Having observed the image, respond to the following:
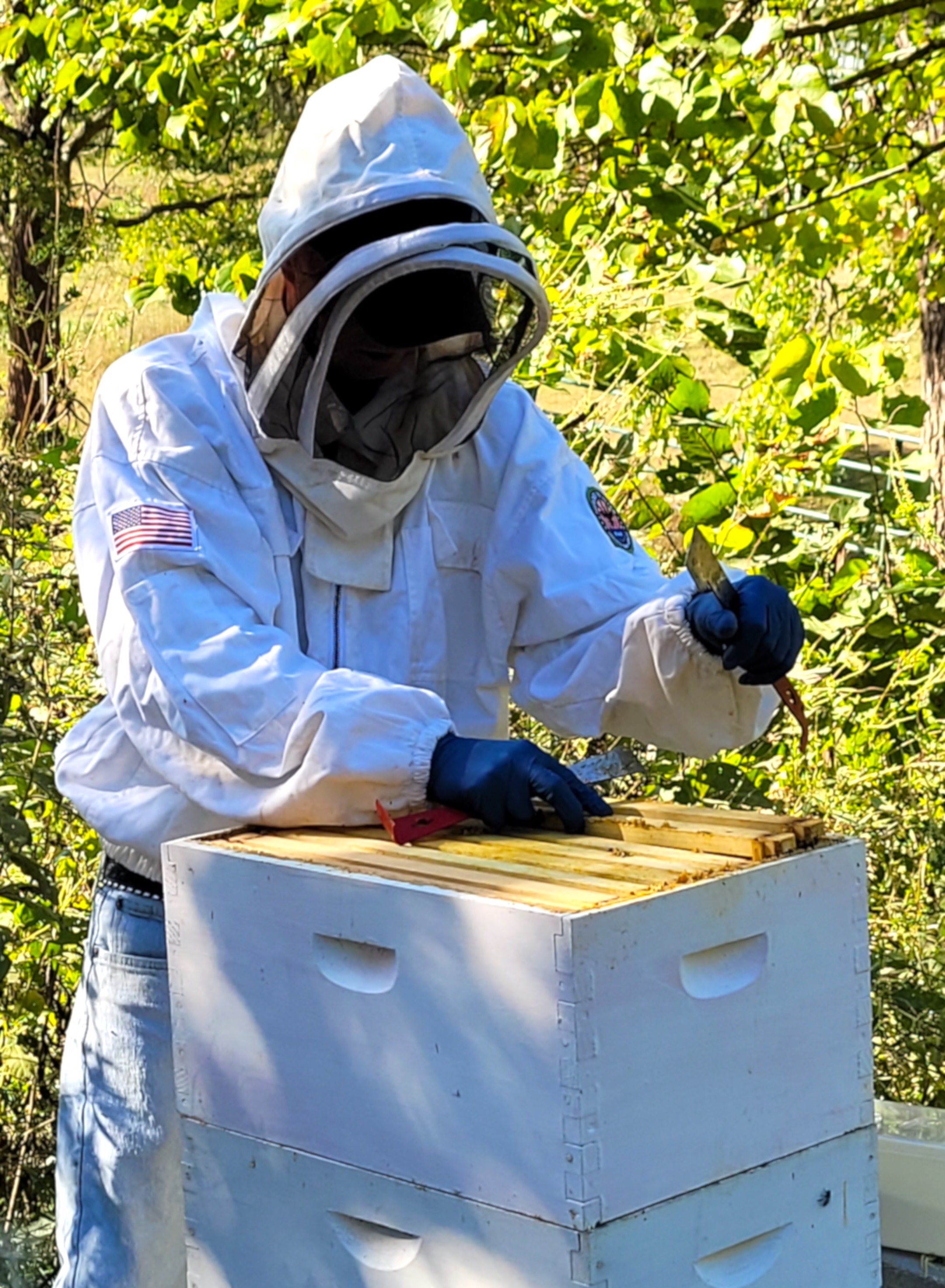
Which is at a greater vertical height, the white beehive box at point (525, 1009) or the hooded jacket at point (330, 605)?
the hooded jacket at point (330, 605)

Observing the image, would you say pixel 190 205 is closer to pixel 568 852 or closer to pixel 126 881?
pixel 126 881

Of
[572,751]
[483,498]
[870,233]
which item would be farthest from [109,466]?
[870,233]

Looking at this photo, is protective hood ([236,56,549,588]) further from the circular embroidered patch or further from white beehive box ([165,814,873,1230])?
white beehive box ([165,814,873,1230])

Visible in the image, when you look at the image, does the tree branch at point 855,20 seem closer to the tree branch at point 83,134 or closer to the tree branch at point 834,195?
the tree branch at point 834,195

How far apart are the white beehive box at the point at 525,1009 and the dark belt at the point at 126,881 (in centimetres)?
28

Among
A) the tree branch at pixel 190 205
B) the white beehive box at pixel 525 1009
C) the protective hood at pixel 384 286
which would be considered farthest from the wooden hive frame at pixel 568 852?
the tree branch at pixel 190 205

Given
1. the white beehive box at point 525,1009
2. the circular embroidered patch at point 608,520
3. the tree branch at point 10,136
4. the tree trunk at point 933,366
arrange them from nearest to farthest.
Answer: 1. the white beehive box at point 525,1009
2. the circular embroidered patch at point 608,520
3. the tree branch at point 10,136
4. the tree trunk at point 933,366

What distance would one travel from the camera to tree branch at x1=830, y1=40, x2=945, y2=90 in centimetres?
397

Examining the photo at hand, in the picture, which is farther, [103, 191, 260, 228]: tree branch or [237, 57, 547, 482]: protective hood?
[103, 191, 260, 228]: tree branch

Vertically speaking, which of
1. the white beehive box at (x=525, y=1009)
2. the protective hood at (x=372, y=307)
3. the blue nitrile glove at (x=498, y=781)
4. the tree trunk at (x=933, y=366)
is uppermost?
the tree trunk at (x=933, y=366)

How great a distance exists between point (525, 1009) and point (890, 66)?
3407mm

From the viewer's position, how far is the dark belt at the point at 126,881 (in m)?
1.93

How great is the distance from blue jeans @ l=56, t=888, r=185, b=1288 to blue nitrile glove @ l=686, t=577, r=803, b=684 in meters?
0.77

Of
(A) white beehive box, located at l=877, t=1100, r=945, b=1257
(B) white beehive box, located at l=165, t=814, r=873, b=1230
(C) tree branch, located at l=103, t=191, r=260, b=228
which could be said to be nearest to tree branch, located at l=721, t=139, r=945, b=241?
(A) white beehive box, located at l=877, t=1100, r=945, b=1257
